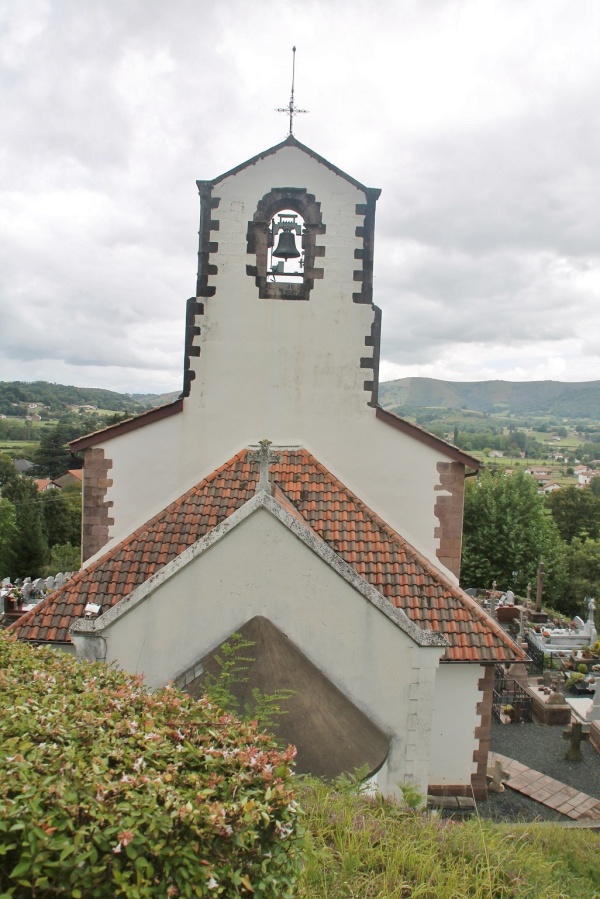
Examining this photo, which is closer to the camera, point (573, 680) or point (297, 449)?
point (297, 449)

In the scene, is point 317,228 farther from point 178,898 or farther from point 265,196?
point 178,898

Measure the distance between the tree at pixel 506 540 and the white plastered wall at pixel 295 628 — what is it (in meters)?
22.5

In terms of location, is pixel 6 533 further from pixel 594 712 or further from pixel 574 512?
pixel 574 512

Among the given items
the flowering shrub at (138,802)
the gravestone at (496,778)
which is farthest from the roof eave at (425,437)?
the flowering shrub at (138,802)

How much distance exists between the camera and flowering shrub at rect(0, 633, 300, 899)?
2625 mm

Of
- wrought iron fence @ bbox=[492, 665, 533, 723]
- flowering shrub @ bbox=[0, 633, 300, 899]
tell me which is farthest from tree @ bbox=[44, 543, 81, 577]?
flowering shrub @ bbox=[0, 633, 300, 899]

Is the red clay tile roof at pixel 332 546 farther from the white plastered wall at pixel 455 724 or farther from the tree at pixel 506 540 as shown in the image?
the tree at pixel 506 540

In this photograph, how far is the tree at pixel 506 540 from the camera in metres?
28.4

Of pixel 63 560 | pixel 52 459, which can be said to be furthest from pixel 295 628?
pixel 52 459

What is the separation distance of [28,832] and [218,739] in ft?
4.34

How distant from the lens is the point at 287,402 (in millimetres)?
9492

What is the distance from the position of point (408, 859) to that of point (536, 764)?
8364 millimetres

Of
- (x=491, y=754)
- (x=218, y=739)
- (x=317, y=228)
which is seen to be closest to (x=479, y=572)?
(x=491, y=754)

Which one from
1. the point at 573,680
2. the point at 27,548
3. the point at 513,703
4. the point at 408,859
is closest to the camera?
the point at 408,859
